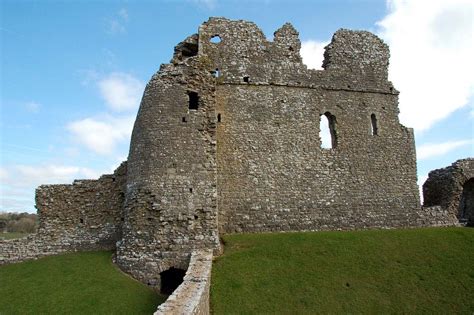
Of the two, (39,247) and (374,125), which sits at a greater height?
(374,125)

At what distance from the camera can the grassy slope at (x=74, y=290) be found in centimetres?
1231

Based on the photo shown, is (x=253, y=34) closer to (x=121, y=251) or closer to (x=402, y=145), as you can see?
(x=402, y=145)

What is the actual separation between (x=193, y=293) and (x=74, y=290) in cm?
545

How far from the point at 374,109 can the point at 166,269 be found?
14206 mm

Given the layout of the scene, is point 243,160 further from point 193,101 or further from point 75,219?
point 75,219

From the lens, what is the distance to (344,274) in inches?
549

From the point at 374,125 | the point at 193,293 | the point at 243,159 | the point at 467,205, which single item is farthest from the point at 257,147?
the point at 467,205

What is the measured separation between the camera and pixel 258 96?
65.3 feet

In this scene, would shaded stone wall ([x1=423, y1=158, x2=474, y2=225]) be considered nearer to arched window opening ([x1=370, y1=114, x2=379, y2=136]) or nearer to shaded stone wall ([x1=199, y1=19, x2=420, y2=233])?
shaded stone wall ([x1=199, y1=19, x2=420, y2=233])

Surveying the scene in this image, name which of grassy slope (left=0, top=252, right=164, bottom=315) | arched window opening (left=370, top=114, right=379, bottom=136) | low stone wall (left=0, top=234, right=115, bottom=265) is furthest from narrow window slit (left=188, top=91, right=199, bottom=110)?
arched window opening (left=370, top=114, right=379, bottom=136)

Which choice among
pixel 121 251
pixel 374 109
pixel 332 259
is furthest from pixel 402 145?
pixel 121 251

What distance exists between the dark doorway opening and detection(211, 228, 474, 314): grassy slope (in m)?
2.26

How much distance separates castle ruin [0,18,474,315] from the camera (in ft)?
51.9

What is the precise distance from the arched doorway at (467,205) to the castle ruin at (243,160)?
3.51 meters
